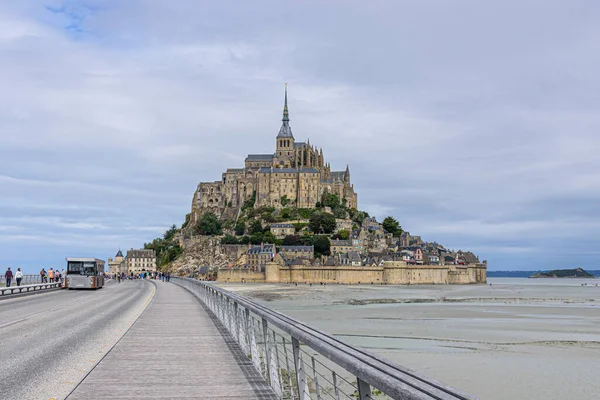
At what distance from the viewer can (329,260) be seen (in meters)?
126

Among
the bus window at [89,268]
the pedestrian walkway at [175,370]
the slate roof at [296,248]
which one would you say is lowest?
the pedestrian walkway at [175,370]

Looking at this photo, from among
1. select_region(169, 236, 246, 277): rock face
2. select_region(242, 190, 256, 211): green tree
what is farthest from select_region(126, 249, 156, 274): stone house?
select_region(242, 190, 256, 211): green tree

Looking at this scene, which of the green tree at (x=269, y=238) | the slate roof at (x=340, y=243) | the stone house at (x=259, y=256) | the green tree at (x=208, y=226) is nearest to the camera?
the stone house at (x=259, y=256)

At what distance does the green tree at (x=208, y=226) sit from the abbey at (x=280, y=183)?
694 cm

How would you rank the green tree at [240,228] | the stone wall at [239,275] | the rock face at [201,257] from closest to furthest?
the stone wall at [239,275] < the rock face at [201,257] < the green tree at [240,228]

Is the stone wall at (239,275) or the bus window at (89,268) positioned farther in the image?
the stone wall at (239,275)

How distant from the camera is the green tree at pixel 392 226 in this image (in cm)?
16312

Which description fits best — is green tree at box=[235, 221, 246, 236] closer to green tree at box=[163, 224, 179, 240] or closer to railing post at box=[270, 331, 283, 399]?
green tree at box=[163, 224, 179, 240]

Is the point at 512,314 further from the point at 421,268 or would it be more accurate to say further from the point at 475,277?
the point at 475,277

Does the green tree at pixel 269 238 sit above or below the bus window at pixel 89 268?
above

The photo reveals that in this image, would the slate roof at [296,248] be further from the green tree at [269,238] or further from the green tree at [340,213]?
the green tree at [340,213]

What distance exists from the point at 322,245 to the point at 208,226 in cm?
3497

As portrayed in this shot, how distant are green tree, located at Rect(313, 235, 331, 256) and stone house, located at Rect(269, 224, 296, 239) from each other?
7360mm

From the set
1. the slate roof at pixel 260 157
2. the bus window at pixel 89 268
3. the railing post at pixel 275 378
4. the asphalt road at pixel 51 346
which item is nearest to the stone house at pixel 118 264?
the slate roof at pixel 260 157
